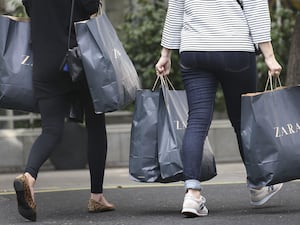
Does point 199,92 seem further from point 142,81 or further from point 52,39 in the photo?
point 142,81

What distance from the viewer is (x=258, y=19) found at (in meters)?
4.52

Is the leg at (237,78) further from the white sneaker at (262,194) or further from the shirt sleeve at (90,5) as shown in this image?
the shirt sleeve at (90,5)

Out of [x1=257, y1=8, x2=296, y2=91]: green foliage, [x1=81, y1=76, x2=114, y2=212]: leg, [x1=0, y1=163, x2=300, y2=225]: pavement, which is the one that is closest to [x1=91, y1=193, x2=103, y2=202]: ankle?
[x1=81, y1=76, x2=114, y2=212]: leg

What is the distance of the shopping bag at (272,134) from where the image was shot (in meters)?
4.47

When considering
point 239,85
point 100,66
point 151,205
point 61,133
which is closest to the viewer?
point 100,66

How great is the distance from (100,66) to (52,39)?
1.21 ft

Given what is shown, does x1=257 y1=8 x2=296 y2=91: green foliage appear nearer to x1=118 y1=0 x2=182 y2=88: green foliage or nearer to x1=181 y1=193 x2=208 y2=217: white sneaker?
x1=118 y1=0 x2=182 y2=88: green foliage

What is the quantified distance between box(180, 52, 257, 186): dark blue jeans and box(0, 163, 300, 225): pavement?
388mm

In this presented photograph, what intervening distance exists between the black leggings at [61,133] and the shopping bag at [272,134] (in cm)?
97

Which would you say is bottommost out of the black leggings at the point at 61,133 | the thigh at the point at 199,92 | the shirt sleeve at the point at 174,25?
the black leggings at the point at 61,133

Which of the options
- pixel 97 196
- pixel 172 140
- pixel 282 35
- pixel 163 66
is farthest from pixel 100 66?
pixel 282 35

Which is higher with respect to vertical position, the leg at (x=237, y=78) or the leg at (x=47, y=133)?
the leg at (x=237, y=78)

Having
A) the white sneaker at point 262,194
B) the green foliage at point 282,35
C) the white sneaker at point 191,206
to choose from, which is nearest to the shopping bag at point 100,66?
the white sneaker at point 191,206

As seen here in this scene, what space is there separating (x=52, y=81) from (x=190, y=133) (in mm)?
887
